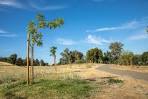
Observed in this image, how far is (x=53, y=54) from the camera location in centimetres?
7469

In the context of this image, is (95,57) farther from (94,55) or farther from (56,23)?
(56,23)

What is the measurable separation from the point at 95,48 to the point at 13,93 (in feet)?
420

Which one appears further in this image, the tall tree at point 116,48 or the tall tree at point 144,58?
the tall tree at point 116,48

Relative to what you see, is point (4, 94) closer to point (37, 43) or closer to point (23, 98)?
point (23, 98)

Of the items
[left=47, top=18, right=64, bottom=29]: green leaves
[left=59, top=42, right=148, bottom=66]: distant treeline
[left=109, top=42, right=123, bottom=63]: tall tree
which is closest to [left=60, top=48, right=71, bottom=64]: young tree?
[left=59, top=42, right=148, bottom=66]: distant treeline

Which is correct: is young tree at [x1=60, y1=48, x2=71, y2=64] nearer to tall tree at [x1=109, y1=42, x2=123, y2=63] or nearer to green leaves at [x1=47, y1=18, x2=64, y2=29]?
tall tree at [x1=109, y1=42, x2=123, y2=63]

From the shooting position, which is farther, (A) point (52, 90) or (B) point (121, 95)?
(A) point (52, 90)

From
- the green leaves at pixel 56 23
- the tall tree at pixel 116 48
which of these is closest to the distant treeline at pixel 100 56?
the tall tree at pixel 116 48

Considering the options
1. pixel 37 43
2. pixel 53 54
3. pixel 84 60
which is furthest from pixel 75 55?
pixel 37 43

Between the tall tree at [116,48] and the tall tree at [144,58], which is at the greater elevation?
the tall tree at [116,48]

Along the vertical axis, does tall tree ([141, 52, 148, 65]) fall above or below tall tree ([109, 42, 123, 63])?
below

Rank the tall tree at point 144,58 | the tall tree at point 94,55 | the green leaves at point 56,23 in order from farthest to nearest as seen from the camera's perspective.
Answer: the tall tree at point 94,55 → the tall tree at point 144,58 → the green leaves at point 56,23

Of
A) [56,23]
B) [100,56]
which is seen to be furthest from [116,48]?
[56,23]

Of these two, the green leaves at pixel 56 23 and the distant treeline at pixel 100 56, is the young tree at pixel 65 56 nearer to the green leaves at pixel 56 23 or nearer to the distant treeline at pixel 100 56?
the distant treeline at pixel 100 56
